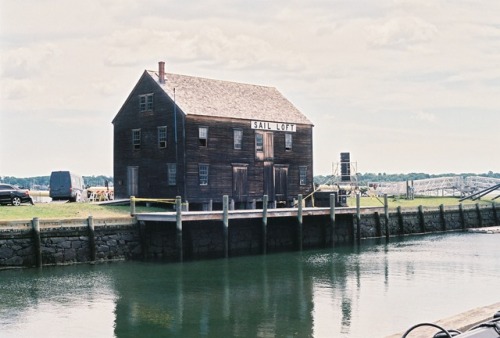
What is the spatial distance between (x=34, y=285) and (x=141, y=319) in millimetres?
7576

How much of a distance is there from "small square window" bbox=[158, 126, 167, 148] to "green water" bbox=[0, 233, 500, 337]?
475 inches

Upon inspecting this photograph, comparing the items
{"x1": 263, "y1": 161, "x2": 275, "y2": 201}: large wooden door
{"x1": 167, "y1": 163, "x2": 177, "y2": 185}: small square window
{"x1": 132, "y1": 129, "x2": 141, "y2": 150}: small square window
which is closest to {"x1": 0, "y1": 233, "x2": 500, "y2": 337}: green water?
{"x1": 167, "y1": 163, "x2": 177, "y2": 185}: small square window

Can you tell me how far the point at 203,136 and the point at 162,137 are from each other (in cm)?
291

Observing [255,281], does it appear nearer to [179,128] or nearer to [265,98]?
[179,128]

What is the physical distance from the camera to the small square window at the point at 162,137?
44.7 m

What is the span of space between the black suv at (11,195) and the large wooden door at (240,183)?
13.4 m

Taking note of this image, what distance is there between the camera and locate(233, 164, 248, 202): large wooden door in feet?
150

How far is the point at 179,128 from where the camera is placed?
43.6 metres

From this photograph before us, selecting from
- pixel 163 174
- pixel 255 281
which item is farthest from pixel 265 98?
pixel 255 281

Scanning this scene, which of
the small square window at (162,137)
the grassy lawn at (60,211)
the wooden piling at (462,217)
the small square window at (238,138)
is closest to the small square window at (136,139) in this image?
the small square window at (162,137)

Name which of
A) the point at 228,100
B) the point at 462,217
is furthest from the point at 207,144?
the point at 462,217

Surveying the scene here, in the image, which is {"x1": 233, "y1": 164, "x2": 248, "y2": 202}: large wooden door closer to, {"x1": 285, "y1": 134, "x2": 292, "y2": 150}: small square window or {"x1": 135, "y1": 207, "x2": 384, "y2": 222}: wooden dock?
{"x1": 285, "y1": 134, "x2": 292, "y2": 150}: small square window

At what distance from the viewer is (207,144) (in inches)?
1743

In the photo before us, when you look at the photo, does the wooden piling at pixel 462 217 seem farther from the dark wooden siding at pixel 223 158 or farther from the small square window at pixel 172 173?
the small square window at pixel 172 173
